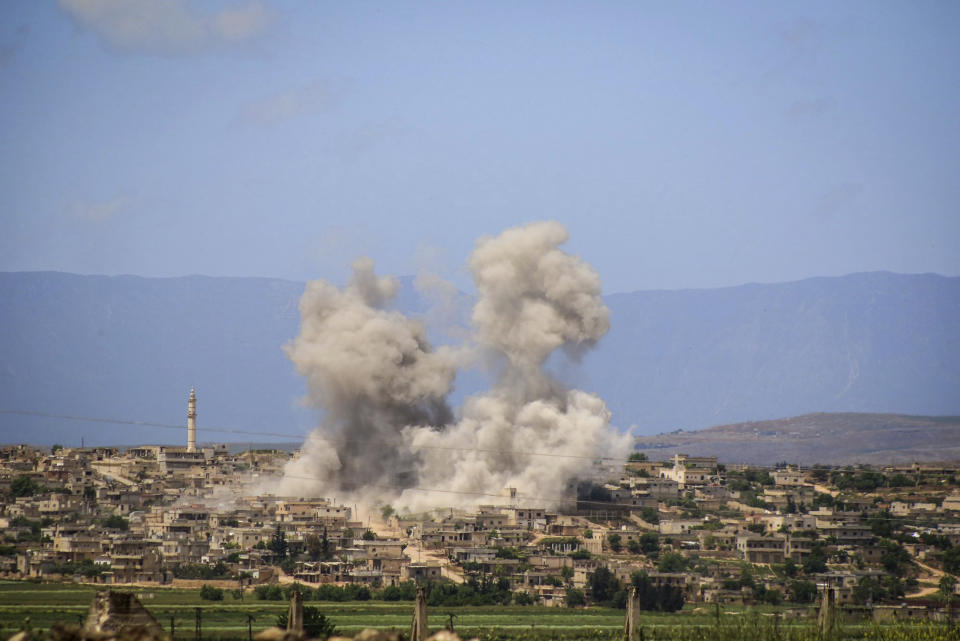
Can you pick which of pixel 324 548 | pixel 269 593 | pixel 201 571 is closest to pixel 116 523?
pixel 324 548

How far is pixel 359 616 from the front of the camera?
47.3 meters

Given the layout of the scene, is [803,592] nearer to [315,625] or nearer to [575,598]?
[575,598]

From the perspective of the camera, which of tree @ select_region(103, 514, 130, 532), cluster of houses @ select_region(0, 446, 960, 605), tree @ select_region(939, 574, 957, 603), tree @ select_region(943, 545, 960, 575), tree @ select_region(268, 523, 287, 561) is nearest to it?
tree @ select_region(939, 574, 957, 603)

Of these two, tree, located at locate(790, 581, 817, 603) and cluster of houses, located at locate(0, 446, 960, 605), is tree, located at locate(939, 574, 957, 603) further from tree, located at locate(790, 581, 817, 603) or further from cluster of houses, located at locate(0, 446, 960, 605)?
tree, located at locate(790, 581, 817, 603)

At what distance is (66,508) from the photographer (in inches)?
3019

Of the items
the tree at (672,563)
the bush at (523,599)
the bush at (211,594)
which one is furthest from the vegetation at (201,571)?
the tree at (672,563)

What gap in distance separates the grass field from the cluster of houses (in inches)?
169

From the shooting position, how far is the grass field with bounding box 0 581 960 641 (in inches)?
1513

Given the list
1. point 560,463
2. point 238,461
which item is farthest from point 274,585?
point 238,461

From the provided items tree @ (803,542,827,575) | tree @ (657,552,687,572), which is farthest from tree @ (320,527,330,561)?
tree @ (803,542,827,575)

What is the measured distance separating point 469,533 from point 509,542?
1731 mm

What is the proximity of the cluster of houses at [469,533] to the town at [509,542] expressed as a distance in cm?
13

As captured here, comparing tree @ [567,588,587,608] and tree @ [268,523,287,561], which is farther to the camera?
tree @ [268,523,287,561]

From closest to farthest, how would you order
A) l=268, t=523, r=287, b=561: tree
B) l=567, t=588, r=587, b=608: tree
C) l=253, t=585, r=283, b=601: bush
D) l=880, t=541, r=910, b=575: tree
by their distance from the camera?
1. l=253, t=585, r=283, b=601: bush
2. l=567, t=588, r=587, b=608: tree
3. l=880, t=541, r=910, b=575: tree
4. l=268, t=523, r=287, b=561: tree
